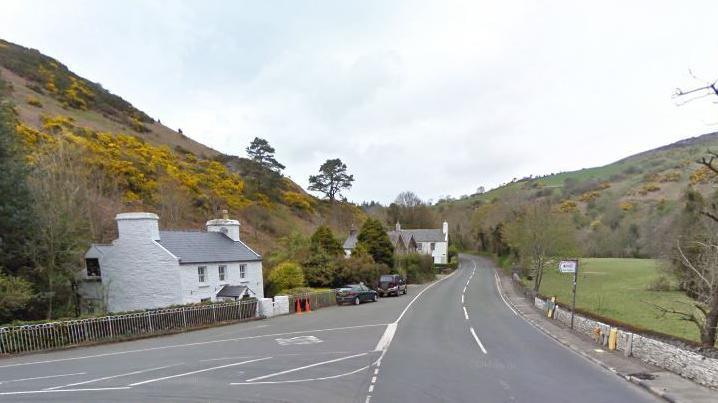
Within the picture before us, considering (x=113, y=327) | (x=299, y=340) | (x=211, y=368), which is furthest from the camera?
(x=113, y=327)

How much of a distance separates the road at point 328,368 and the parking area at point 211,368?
0.12 ft

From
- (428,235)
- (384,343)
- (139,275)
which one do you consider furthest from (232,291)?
(428,235)

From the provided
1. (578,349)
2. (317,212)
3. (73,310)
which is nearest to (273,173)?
(317,212)

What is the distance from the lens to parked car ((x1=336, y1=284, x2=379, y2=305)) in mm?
34375

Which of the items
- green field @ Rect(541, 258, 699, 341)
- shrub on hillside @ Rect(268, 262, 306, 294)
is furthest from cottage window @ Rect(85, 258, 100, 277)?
green field @ Rect(541, 258, 699, 341)

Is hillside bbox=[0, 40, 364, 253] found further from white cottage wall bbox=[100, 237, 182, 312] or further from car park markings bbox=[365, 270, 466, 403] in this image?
car park markings bbox=[365, 270, 466, 403]

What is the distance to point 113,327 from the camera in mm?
19906

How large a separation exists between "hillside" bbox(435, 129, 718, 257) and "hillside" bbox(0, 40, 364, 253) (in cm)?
3915

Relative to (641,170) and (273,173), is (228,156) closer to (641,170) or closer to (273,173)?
(273,173)

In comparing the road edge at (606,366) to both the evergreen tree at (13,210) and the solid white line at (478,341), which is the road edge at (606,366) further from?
the evergreen tree at (13,210)

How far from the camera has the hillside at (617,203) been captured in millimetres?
86000

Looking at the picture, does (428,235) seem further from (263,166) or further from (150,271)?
(150,271)

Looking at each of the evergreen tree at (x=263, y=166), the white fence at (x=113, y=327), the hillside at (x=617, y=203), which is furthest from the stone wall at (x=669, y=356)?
the evergreen tree at (x=263, y=166)

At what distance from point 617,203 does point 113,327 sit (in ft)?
411
